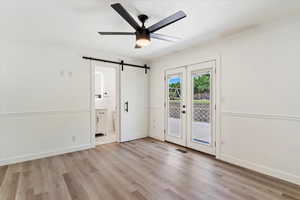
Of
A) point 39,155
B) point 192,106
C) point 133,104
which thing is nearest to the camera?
point 39,155

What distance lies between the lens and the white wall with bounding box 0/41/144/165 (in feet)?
9.84

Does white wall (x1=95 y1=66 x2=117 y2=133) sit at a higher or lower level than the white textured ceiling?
lower

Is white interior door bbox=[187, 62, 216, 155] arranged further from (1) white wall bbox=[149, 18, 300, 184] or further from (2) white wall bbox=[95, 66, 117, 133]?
(2) white wall bbox=[95, 66, 117, 133]

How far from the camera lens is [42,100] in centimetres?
333

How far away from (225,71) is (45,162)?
13.6 feet

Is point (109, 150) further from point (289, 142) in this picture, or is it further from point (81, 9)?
point (289, 142)

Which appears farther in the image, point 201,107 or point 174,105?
point 174,105

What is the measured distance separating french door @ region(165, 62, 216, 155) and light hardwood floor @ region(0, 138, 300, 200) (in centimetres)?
51

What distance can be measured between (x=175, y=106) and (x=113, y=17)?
2744mm

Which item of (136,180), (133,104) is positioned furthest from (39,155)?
(133,104)

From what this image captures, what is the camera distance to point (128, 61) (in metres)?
4.60

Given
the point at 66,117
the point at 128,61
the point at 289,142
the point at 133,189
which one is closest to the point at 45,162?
the point at 66,117

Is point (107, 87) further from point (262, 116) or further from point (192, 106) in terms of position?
point (262, 116)

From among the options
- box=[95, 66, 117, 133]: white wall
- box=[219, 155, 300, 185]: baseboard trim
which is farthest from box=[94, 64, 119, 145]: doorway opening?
box=[219, 155, 300, 185]: baseboard trim
